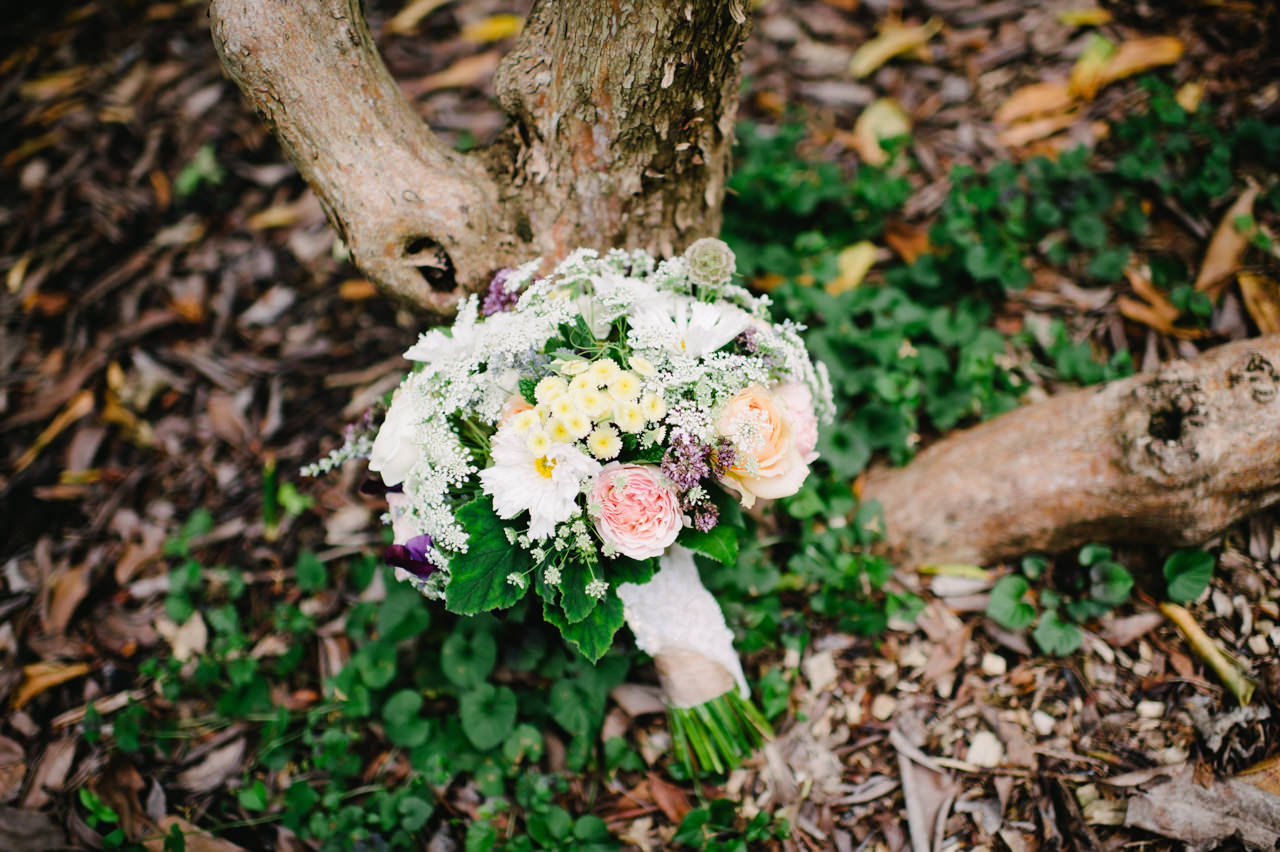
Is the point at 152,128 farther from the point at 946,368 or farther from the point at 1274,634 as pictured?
the point at 1274,634

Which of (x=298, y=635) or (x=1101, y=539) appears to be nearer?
(x=1101, y=539)

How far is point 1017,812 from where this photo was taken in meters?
1.89

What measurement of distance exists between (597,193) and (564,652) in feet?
4.48

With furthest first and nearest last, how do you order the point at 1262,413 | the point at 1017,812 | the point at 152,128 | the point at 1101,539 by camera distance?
the point at 152,128 < the point at 1101,539 < the point at 1017,812 < the point at 1262,413

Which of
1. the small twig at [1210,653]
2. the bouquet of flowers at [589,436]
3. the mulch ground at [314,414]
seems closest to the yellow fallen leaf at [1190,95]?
the mulch ground at [314,414]

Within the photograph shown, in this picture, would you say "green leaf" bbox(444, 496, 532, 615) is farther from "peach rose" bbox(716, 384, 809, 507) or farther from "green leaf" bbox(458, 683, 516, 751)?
"green leaf" bbox(458, 683, 516, 751)

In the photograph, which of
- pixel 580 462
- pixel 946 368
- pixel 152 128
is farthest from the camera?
pixel 152 128

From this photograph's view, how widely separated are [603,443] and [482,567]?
1.30ft

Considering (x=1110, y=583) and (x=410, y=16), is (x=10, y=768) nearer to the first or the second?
(x=1110, y=583)

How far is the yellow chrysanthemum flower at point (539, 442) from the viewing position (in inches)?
53.2

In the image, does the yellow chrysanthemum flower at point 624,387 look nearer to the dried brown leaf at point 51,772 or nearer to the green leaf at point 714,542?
the green leaf at point 714,542

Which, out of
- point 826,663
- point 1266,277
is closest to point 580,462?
point 826,663

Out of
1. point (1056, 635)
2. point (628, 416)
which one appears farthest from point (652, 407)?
point (1056, 635)

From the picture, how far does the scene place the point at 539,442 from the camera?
1.35 meters
